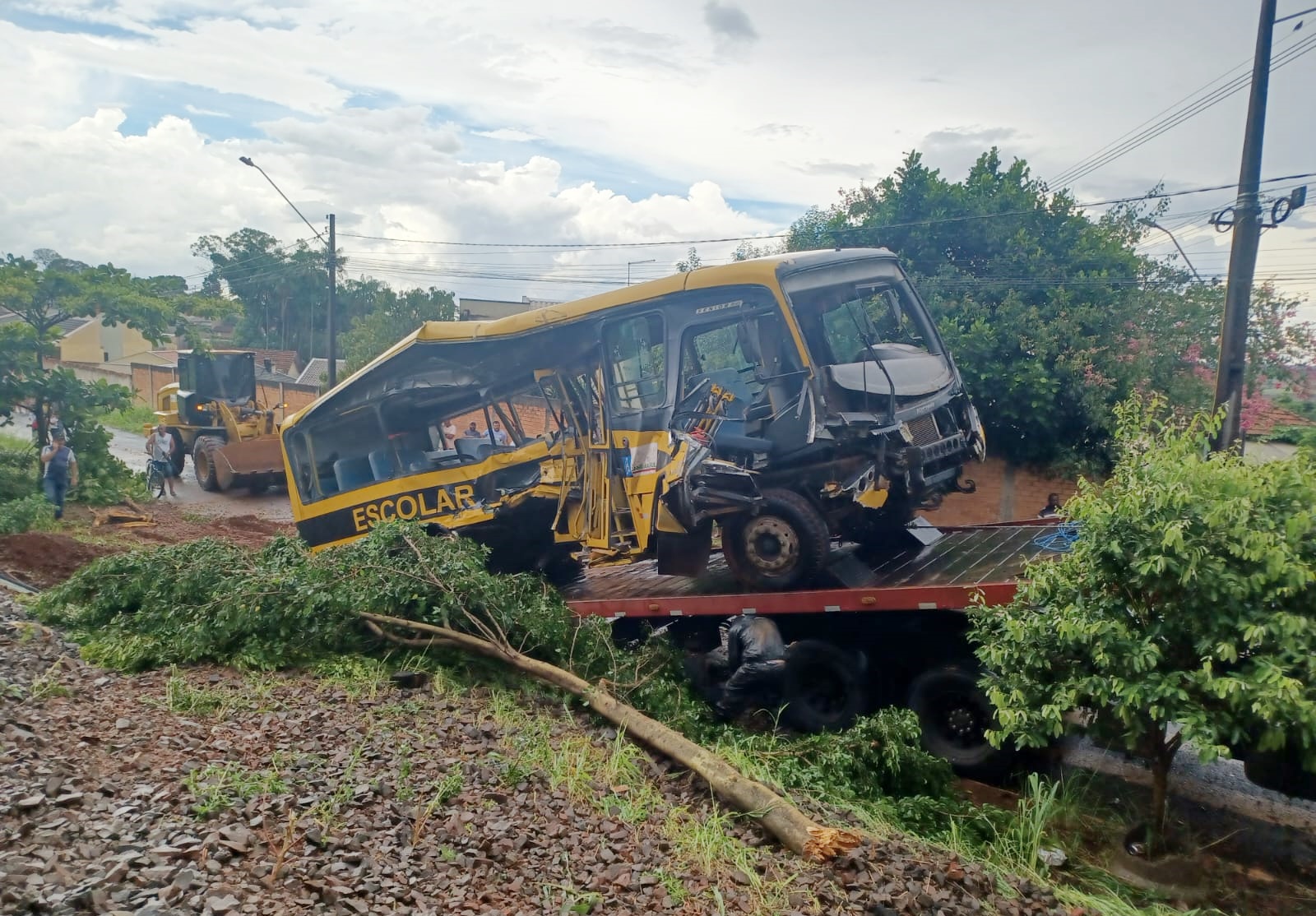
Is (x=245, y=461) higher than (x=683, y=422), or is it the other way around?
(x=683, y=422)

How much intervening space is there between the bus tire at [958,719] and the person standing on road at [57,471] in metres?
13.1

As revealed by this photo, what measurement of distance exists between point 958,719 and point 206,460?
54.8 ft

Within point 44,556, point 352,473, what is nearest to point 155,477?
point 44,556

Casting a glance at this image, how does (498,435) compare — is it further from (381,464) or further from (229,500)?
(229,500)

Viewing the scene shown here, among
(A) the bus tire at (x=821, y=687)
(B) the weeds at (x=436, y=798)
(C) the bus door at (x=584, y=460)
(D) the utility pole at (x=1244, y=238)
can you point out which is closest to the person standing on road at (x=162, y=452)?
(C) the bus door at (x=584, y=460)

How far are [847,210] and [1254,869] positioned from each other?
11537 millimetres

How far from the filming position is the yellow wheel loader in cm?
1823

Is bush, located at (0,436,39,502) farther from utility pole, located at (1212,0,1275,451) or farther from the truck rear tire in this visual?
utility pole, located at (1212,0,1275,451)

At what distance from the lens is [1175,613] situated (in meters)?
4.43

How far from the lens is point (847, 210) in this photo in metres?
14.8

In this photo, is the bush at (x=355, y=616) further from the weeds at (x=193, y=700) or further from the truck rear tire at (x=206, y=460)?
the truck rear tire at (x=206, y=460)

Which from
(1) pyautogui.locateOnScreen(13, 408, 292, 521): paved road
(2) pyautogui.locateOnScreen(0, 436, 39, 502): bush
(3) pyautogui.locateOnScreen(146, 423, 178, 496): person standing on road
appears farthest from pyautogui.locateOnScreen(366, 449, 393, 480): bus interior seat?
(3) pyautogui.locateOnScreen(146, 423, 178, 496): person standing on road

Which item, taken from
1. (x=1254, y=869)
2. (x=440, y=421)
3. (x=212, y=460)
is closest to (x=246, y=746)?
(x=440, y=421)

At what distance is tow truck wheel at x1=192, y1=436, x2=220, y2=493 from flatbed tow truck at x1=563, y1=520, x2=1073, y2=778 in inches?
519
